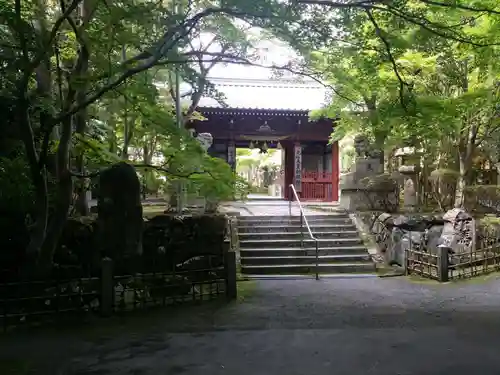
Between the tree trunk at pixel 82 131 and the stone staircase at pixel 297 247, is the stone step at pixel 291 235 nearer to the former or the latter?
the stone staircase at pixel 297 247

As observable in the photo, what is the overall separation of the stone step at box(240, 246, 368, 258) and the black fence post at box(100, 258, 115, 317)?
5846 millimetres

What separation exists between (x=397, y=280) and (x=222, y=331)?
6258 millimetres

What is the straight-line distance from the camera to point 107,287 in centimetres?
886

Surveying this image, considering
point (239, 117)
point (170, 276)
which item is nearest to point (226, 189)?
point (170, 276)

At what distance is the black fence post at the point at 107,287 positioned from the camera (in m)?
8.76

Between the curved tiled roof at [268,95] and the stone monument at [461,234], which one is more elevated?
the curved tiled roof at [268,95]

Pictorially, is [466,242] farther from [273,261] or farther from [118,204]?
[118,204]

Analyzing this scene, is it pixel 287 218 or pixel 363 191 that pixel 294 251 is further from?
pixel 363 191

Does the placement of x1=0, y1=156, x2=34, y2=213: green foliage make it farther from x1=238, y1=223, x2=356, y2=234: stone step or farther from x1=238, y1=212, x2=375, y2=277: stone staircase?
x1=238, y1=223, x2=356, y2=234: stone step

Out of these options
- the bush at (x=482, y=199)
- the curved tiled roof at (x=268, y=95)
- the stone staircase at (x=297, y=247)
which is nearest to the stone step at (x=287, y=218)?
the stone staircase at (x=297, y=247)

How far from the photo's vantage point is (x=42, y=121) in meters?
11.1

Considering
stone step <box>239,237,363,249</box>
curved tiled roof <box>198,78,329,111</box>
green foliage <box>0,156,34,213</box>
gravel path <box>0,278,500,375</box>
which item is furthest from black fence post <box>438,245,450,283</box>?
curved tiled roof <box>198,78,329,111</box>

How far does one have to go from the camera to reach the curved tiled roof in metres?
23.2

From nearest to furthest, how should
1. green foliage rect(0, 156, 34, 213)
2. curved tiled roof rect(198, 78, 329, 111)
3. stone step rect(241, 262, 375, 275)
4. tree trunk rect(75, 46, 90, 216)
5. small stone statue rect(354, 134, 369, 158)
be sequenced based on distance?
tree trunk rect(75, 46, 90, 216)
green foliage rect(0, 156, 34, 213)
stone step rect(241, 262, 375, 275)
small stone statue rect(354, 134, 369, 158)
curved tiled roof rect(198, 78, 329, 111)
